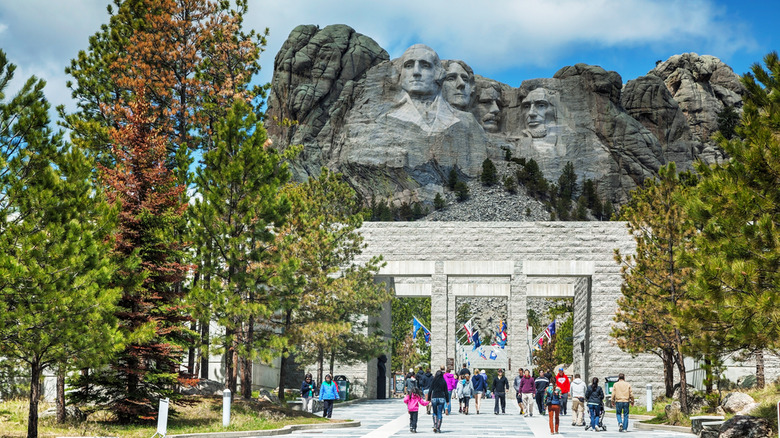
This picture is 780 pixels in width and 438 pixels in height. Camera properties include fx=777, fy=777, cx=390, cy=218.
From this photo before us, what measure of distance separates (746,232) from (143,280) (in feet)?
37.2

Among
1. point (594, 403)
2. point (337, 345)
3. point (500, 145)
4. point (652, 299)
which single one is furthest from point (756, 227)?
point (500, 145)

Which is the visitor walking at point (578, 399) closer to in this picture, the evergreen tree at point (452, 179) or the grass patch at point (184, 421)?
the grass patch at point (184, 421)

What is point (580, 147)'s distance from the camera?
91000 mm

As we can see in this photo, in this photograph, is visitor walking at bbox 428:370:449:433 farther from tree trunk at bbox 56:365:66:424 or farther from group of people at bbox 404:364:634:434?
tree trunk at bbox 56:365:66:424

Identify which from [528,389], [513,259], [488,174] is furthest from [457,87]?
[528,389]

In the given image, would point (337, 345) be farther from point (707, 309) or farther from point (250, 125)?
point (707, 309)

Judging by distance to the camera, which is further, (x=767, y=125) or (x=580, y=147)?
(x=580, y=147)

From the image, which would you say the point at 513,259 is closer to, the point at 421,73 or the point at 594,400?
the point at 594,400

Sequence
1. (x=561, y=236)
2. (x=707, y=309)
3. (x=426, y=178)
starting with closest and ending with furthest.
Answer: (x=707, y=309), (x=561, y=236), (x=426, y=178)

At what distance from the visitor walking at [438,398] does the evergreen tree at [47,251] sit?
22.0 ft

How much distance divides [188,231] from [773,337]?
12.5m

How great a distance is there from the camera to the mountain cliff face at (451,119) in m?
84.8

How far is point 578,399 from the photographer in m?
19.5

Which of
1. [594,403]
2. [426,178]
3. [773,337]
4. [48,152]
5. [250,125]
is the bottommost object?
[594,403]
